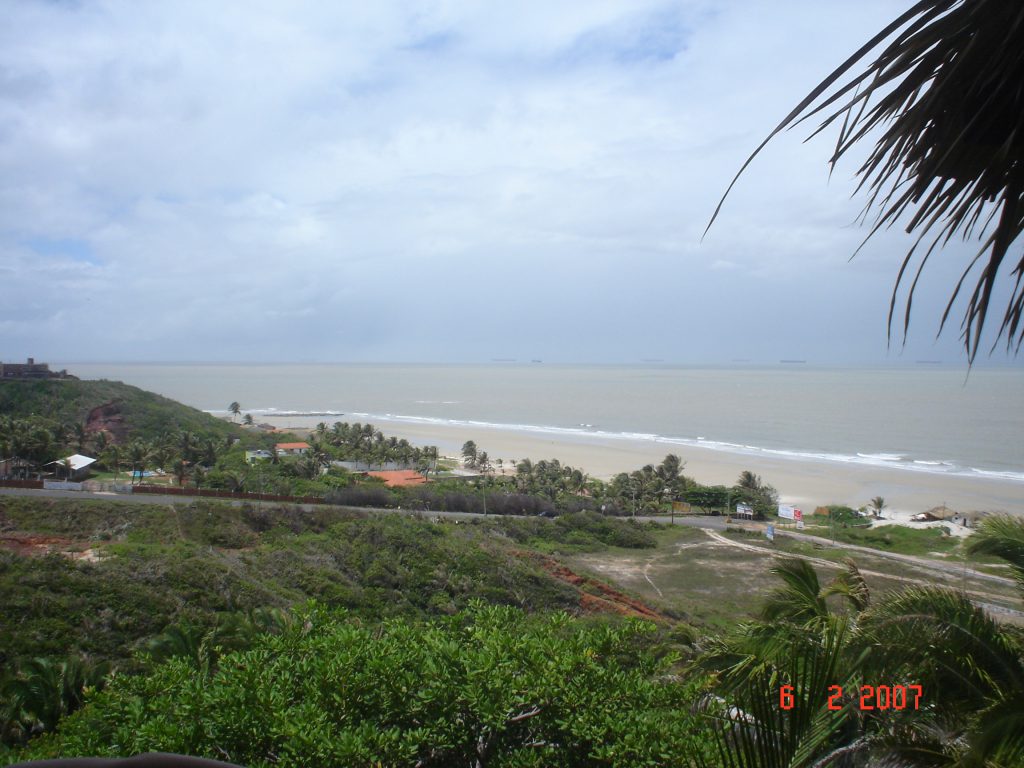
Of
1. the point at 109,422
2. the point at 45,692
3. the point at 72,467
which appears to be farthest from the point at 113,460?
the point at 45,692

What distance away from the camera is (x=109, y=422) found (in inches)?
2040

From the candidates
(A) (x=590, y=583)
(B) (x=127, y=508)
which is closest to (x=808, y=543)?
(A) (x=590, y=583)

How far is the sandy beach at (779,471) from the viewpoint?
1534 inches

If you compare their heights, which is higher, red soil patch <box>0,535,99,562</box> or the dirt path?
red soil patch <box>0,535,99,562</box>

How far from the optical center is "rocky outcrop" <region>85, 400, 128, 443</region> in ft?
164

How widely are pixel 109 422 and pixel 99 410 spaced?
2.14 m

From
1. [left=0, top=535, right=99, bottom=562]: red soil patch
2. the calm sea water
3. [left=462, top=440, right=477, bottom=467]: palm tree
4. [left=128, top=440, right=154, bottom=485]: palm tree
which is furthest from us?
the calm sea water

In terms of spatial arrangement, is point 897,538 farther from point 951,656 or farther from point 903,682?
point 951,656

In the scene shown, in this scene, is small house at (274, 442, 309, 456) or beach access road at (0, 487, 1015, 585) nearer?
beach access road at (0, 487, 1015, 585)

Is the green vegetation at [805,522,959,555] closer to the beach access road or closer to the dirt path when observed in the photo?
the beach access road

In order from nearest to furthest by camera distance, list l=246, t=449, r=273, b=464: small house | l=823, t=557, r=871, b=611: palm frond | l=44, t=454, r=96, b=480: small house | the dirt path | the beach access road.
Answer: l=823, t=557, r=871, b=611: palm frond → the dirt path → the beach access road → l=44, t=454, r=96, b=480: small house → l=246, t=449, r=273, b=464: small house

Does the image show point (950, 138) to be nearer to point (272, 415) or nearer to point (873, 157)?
point (873, 157)

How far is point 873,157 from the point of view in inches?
98.6

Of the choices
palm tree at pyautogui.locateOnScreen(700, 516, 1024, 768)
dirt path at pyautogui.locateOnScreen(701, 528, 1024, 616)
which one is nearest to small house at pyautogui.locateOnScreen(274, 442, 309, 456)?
dirt path at pyautogui.locateOnScreen(701, 528, 1024, 616)
